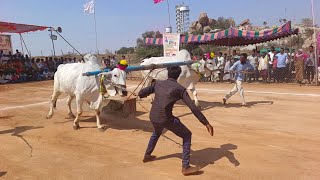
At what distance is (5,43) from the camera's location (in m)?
26.8

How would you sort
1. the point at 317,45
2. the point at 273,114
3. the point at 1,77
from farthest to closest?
1. the point at 1,77
2. the point at 317,45
3. the point at 273,114

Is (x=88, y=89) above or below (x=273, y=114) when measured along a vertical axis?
above

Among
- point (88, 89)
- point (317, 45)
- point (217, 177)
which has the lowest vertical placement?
point (217, 177)

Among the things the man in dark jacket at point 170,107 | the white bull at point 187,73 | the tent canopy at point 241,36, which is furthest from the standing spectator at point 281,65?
the man in dark jacket at point 170,107

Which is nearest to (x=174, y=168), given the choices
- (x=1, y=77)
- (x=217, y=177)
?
(x=217, y=177)

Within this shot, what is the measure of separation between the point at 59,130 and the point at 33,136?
71 cm

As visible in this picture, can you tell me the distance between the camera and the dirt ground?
5844 mm

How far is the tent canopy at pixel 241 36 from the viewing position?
1875 centimetres

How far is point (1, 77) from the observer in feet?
74.9

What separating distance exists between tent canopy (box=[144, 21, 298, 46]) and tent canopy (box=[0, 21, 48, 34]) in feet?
25.2

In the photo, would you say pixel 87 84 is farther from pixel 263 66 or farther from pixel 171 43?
pixel 263 66

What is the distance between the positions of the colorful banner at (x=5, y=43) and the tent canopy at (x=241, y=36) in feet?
36.3

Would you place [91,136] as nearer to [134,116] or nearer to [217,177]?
[134,116]

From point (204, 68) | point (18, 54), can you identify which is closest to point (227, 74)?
point (204, 68)
